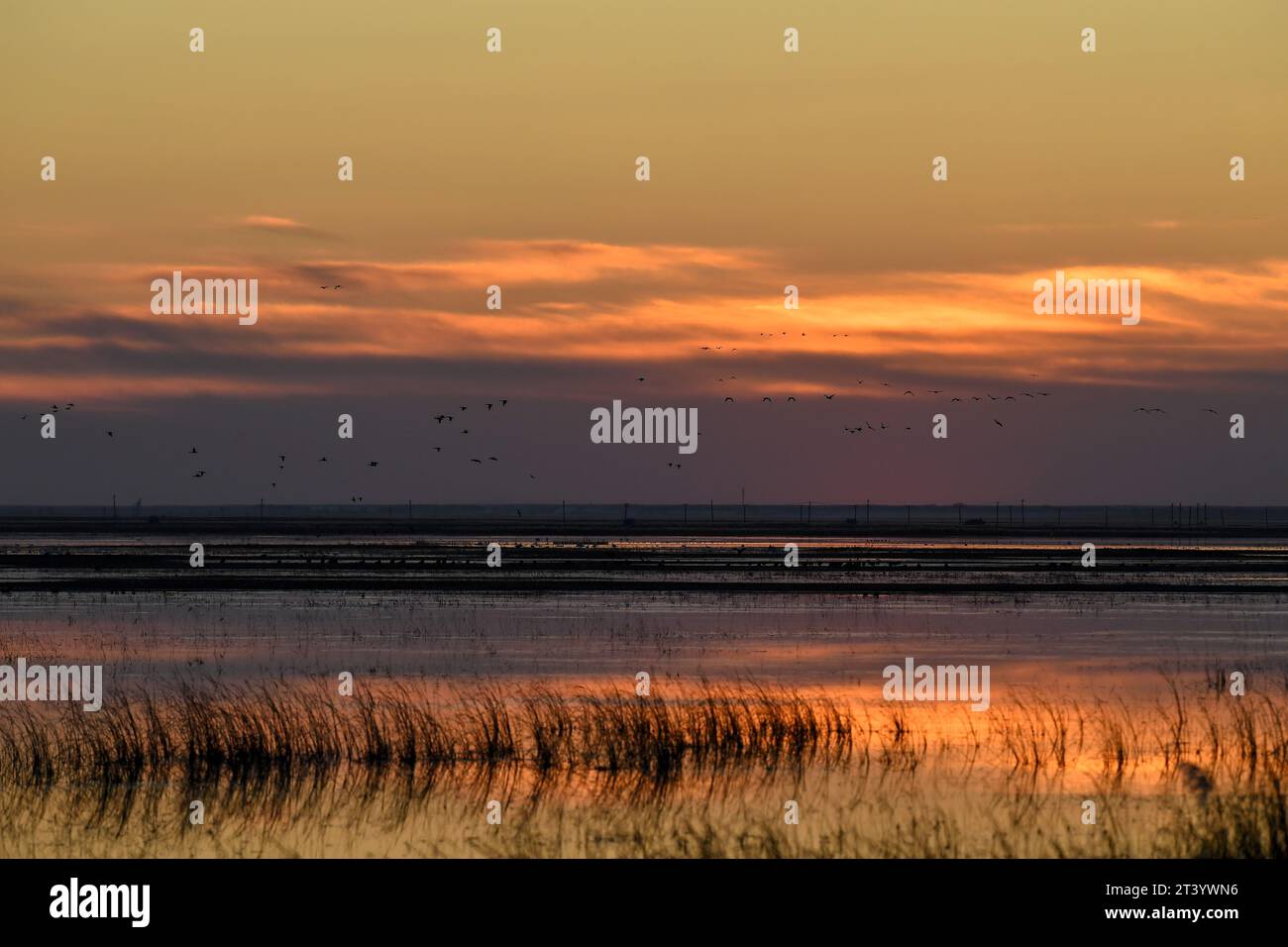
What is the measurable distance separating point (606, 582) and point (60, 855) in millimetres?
56404

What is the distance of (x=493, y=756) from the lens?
27141 millimetres

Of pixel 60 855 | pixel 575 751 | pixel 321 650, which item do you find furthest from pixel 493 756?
pixel 321 650

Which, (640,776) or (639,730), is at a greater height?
(639,730)

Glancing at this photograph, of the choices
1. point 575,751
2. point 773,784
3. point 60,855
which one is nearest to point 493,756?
point 575,751

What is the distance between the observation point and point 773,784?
25312 millimetres

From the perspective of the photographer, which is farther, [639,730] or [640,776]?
[639,730]

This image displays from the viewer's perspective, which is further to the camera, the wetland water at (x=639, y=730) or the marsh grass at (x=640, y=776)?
the wetland water at (x=639, y=730)

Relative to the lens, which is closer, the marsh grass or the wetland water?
the marsh grass
